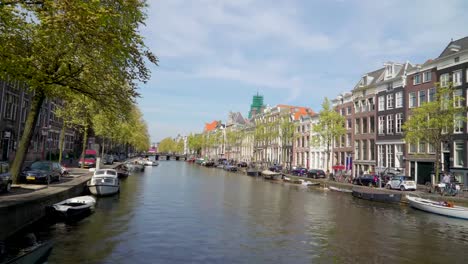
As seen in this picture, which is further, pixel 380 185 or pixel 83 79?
pixel 380 185

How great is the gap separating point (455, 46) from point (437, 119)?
1460 cm

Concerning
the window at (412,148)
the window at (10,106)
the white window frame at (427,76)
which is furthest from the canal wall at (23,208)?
the white window frame at (427,76)

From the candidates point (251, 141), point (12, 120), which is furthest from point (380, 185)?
point (251, 141)

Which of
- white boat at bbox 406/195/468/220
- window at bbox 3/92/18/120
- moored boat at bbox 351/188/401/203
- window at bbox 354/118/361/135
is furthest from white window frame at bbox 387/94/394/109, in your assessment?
window at bbox 3/92/18/120

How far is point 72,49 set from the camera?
1761 cm

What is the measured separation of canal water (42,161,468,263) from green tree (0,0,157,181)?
26.0 ft

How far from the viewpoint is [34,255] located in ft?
39.7

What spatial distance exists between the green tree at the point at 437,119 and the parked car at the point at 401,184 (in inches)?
127

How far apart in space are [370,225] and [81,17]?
22.6m

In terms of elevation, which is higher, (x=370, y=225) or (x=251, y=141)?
(x=251, y=141)

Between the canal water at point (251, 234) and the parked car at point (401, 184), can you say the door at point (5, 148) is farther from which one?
the parked car at point (401, 184)

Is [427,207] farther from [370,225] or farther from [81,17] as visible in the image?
[81,17]

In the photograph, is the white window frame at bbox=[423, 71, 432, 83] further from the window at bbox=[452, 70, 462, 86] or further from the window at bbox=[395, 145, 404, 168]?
the window at bbox=[395, 145, 404, 168]

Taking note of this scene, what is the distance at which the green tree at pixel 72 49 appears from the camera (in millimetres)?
14047
